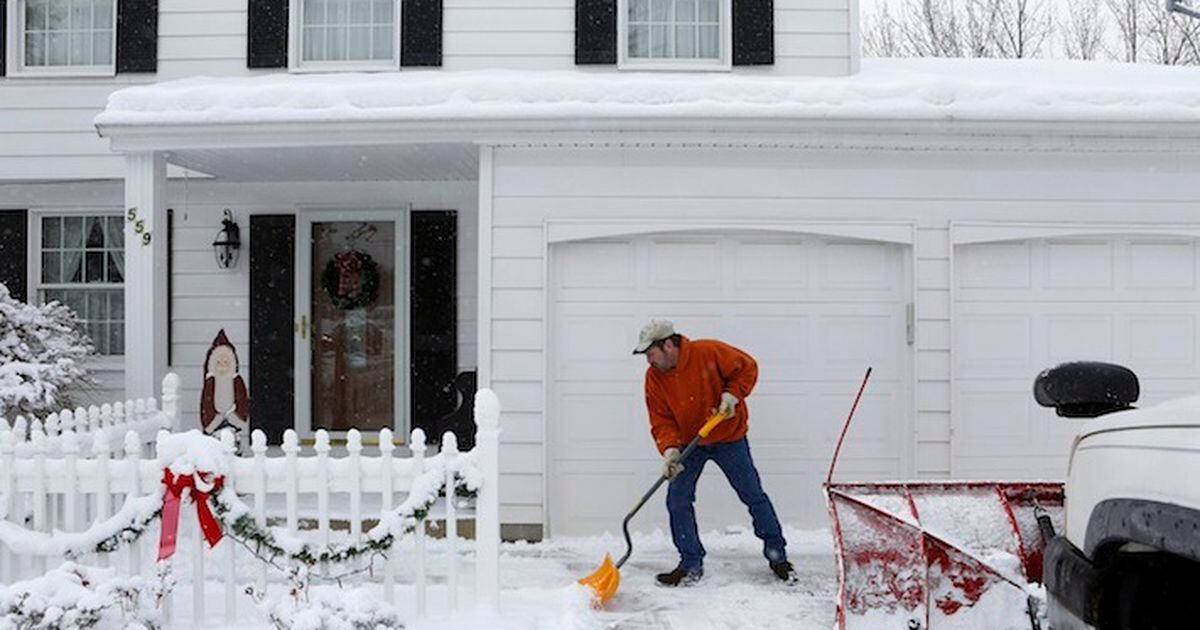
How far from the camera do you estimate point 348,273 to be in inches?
436

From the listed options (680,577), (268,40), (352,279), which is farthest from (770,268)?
(268,40)

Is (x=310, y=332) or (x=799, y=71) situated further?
(x=310, y=332)

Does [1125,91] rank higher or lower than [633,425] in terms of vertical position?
higher

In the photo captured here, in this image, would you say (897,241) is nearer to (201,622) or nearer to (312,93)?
(312,93)

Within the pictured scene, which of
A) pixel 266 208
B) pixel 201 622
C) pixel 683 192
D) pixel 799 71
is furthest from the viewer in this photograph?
pixel 266 208

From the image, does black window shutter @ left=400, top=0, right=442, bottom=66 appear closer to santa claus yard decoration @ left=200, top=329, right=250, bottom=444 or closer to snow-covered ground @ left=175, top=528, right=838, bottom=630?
santa claus yard decoration @ left=200, top=329, right=250, bottom=444

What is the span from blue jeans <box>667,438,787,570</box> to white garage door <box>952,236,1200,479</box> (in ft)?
7.10

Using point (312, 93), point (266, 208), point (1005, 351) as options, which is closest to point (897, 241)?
point (1005, 351)

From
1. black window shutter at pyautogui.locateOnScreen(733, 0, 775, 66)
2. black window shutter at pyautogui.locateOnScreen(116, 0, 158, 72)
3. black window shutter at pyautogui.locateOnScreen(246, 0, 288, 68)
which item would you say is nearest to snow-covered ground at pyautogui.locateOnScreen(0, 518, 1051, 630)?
black window shutter at pyautogui.locateOnScreen(733, 0, 775, 66)

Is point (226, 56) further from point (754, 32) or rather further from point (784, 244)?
point (784, 244)

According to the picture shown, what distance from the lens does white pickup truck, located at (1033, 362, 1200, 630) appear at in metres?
2.72

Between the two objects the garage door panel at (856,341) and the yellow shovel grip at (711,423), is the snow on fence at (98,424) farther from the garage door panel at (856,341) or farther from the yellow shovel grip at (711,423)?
the garage door panel at (856,341)

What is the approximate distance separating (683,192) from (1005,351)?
8.82 ft

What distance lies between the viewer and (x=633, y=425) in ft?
28.0
